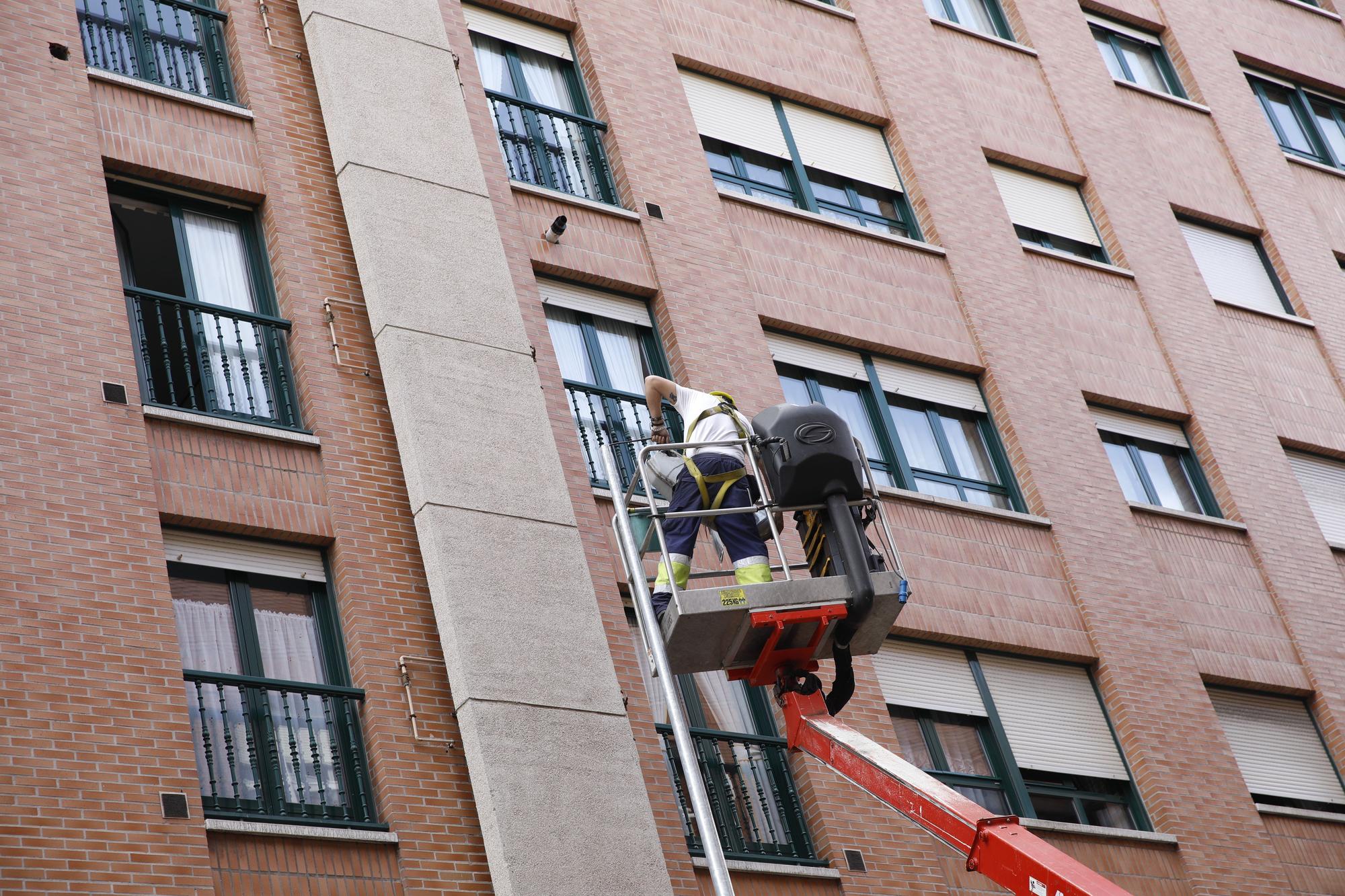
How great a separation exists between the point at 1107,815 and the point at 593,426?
599 cm

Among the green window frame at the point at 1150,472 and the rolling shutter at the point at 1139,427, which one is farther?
the rolling shutter at the point at 1139,427

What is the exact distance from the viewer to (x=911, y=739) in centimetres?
1514

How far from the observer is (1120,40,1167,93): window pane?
2358 cm

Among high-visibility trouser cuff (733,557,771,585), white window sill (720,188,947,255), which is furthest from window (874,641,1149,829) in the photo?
white window sill (720,188,947,255)

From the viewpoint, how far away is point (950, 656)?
15844 mm

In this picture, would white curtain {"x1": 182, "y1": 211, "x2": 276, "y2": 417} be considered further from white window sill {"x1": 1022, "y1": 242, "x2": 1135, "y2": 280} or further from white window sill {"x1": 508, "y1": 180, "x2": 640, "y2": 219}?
white window sill {"x1": 1022, "y1": 242, "x2": 1135, "y2": 280}

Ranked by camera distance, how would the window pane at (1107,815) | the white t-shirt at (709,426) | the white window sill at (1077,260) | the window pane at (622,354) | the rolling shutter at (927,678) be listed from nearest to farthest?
the white t-shirt at (709,426) → the rolling shutter at (927,678) → the window pane at (1107,815) → the window pane at (622,354) → the white window sill at (1077,260)

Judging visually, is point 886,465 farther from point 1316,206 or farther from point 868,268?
point 1316,206

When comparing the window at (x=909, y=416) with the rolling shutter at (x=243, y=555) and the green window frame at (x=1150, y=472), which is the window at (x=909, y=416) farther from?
the rolling shutter at (x=243, y=555)

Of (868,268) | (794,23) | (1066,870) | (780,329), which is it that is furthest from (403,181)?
(1066,870)

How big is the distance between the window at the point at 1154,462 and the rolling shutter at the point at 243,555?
958 cm

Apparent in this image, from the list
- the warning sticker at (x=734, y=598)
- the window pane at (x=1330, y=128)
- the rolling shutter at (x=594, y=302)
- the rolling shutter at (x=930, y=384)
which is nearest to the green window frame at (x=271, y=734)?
the warning sticker at (x=734, y=598)

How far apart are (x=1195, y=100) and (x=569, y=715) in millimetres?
15141

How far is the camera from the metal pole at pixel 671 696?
828 centimetres
